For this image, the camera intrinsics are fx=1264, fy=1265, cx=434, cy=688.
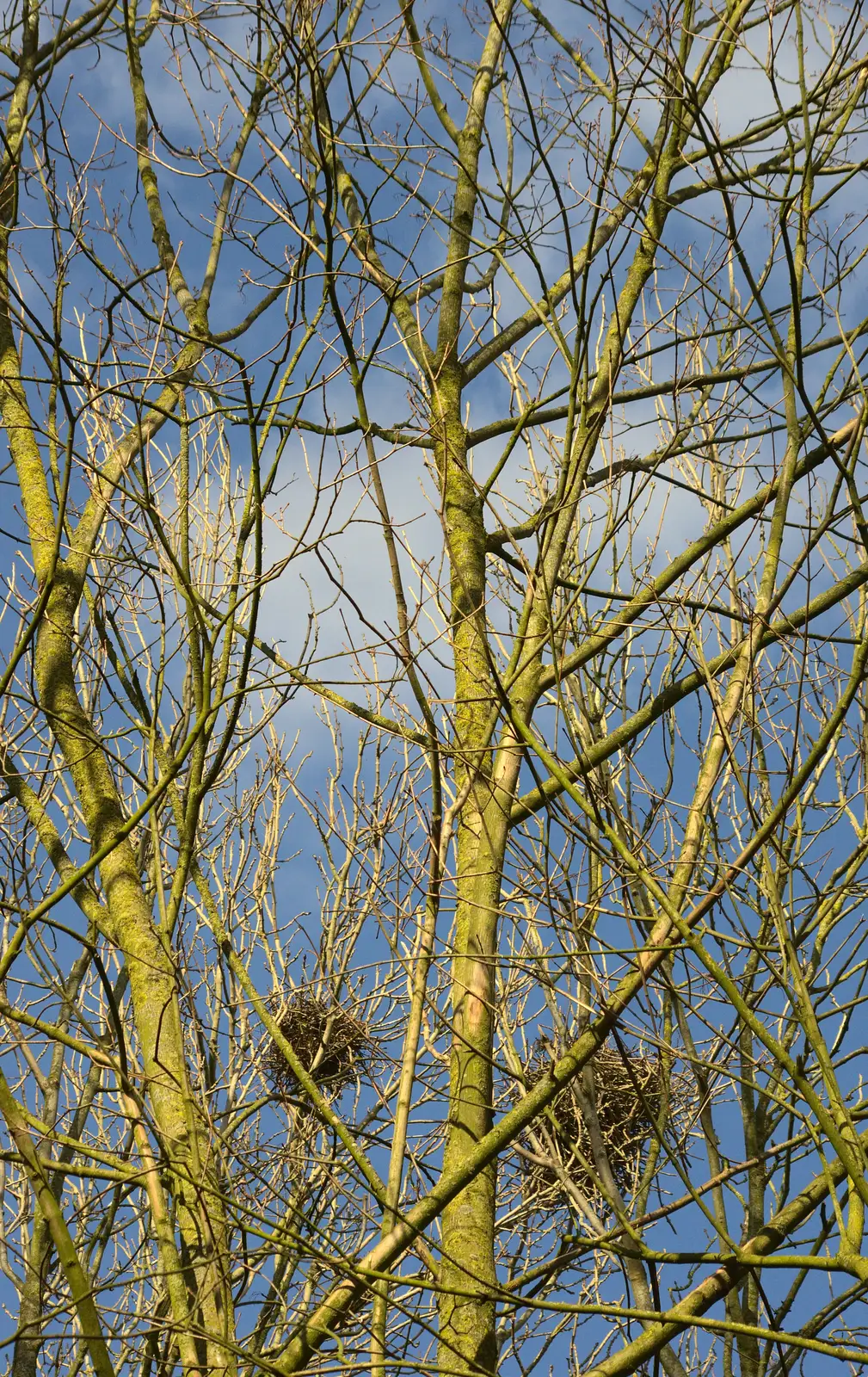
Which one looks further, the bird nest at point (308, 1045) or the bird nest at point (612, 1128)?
the bird nest at point (308, 1045)

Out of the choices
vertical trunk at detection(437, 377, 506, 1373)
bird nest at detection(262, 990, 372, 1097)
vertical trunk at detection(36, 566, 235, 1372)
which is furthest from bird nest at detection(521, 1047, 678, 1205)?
vertical trunk at detection(36, 566, 235, 1372)

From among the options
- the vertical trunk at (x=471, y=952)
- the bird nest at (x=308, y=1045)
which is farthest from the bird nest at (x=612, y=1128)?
the vertical trunk at (x=471, y=952)

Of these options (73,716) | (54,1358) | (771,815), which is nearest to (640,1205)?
(771,815)

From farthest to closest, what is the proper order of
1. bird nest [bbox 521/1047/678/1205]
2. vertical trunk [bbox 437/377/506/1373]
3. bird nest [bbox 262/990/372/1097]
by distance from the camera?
1. bird nest [bbox 262/990/372/1097]
2. bird nest [bbox 521/1047/678/1205]
3. vertical trunk [bbox 437/377/506/1373]

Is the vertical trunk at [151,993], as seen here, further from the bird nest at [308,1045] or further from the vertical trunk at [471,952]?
the bird nest at [308,1045]

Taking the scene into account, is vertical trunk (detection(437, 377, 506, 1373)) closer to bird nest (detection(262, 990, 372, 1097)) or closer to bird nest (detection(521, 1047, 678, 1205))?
bird nest (detection(521, 1047, 678, 1205))

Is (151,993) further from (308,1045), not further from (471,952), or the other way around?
(308,1045)

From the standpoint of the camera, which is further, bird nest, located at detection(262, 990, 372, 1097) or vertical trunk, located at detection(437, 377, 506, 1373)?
bird nest, located at detection(262, 990, 372, 1097)

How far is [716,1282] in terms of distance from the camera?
2.77 metres

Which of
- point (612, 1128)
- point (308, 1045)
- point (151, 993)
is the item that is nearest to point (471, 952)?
point (151, 993)

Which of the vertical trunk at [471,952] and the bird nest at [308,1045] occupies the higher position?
the bird nest at [308,1045]

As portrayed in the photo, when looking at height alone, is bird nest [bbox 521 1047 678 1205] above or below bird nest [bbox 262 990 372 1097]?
below

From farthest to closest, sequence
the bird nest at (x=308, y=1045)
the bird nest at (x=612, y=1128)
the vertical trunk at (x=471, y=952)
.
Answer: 1. the bird nest at (x=308, y=1045)
2. the bird nest at (x=612, y=1128)
3. the vertical trunk at (x=471, y=952)

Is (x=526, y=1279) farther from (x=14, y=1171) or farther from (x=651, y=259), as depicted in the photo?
(x=14, y=1171)
